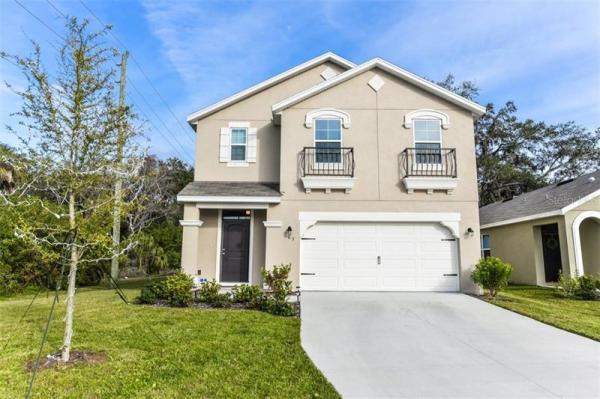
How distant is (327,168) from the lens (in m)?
11.6

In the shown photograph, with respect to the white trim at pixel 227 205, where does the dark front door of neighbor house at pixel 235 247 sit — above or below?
below

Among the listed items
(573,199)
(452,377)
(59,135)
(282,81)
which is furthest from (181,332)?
(573,199)

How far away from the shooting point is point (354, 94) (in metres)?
12.2

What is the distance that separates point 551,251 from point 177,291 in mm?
14102

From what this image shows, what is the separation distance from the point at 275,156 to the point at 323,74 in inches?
155

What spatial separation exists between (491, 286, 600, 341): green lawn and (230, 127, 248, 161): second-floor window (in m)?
8.88

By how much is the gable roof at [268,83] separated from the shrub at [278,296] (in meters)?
6.41

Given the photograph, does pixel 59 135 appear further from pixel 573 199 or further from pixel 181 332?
pixel 573 199

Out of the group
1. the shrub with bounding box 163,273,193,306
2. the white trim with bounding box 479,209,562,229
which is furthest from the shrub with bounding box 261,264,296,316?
the white trim with bounding box 479,209,562,229

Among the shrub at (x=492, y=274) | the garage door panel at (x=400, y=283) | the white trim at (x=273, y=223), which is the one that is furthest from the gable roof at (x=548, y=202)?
the white trim at (x=273, y=223)

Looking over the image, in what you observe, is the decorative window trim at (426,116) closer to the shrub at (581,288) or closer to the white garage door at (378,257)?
the white garage door at (378,257)

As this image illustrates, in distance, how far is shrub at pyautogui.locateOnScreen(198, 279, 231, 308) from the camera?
30.3 ft

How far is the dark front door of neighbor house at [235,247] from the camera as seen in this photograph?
12.0 m

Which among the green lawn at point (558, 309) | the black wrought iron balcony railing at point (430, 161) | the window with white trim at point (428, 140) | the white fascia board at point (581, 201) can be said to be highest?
the window with white trim at point (428, 140)
